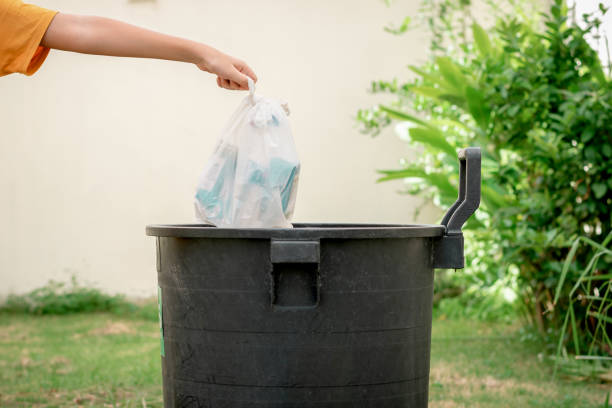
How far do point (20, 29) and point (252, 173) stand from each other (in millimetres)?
601

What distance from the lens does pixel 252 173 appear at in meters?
1.73

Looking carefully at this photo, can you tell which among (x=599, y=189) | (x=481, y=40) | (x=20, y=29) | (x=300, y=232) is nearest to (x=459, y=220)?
(x=300, y=232)

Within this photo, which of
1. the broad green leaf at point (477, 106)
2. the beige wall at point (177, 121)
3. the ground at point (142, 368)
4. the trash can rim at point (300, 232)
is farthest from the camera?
the beige wall at point (177, 121)

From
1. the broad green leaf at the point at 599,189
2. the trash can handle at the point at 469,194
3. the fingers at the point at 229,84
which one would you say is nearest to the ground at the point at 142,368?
the broad green leaf at the point at 599,189

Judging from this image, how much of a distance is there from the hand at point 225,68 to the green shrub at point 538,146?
169 cm

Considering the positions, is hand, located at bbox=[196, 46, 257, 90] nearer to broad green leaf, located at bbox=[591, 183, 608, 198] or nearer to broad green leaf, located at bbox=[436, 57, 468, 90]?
broad green leaf, located at bbox=[591, 183, 608, 198]

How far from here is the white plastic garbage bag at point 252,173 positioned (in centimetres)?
172

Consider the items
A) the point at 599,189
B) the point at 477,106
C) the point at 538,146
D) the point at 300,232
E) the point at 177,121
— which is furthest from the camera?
the point at 177,121

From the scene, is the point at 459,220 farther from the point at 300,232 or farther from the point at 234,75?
the point at 234,75

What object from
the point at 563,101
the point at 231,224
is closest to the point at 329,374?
the point at 231,224

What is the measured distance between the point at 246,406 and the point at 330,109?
3.74 metres

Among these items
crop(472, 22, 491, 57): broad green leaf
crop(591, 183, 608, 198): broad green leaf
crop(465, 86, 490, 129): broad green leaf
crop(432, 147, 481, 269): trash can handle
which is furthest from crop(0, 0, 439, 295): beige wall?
crop(432, 147, 481, 269): trash can handle

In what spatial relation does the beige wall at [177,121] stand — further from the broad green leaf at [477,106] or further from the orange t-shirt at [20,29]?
the orange t-shirt at [20,29]

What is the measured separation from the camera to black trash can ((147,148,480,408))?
1518 millimetres
